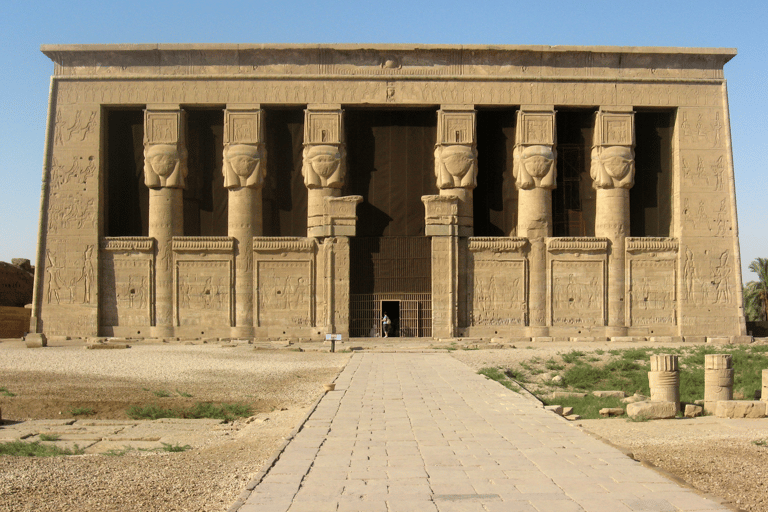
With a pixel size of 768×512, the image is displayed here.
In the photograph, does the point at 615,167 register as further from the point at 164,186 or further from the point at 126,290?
the point at 126,290

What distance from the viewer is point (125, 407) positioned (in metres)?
10.9

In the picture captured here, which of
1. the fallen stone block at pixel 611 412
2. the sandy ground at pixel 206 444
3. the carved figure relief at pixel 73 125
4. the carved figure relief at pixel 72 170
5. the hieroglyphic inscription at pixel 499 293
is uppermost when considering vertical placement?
the carved figure relief at pixel 73 125

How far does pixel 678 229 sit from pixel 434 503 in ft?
79.7

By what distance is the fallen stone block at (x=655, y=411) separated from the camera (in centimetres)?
1005

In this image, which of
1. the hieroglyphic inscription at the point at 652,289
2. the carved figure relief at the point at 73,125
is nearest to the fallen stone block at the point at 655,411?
the hieroglyphic inscription at the point at 652,289

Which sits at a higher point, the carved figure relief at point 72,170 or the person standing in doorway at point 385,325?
the carved figure relief at point 72,170

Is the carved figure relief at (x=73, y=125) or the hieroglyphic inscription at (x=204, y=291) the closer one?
the hieroglyphic inscription at (x=204, y=291)

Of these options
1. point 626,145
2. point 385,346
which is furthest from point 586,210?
point 385,346

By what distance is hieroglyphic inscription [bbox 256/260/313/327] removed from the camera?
86.4ft

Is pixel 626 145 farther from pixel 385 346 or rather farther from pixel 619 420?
pixel 619 420

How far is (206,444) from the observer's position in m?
8.10

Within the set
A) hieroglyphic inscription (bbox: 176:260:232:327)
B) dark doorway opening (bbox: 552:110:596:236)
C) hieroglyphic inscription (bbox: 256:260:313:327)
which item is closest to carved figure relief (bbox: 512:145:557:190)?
dark doorway opening (bbox: 552:110:596:236)

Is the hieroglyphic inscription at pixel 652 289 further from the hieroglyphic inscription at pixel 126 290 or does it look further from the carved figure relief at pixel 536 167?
the hieroglyphic inscription at pixel 126 290

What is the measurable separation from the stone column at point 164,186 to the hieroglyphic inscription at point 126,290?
0.39m
